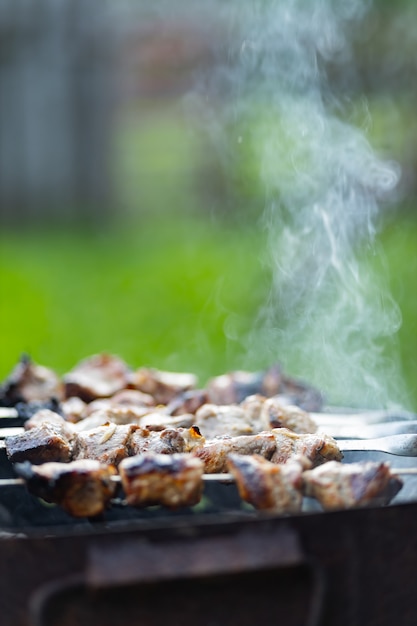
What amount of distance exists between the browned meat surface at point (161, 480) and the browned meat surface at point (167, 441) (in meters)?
0.22

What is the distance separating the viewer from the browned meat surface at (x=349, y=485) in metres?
1.66

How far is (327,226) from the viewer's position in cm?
316

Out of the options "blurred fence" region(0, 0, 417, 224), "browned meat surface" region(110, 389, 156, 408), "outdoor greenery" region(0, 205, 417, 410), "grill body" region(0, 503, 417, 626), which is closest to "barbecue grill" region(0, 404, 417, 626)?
"grill body" region(0, 503, 417, 626)

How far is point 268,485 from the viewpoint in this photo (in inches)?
65.1

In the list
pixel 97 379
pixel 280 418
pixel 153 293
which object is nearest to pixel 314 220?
pixel 97 379

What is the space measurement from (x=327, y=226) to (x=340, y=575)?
181 cm

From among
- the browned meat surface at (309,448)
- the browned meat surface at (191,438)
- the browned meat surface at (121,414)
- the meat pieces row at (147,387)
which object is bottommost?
the browned meat surface at (309,448)

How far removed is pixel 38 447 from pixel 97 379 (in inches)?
31.4

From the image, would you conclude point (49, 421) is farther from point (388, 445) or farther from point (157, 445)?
point (388, 445)

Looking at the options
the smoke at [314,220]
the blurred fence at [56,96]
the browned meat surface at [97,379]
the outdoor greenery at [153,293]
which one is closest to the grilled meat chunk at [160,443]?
the browned meat surface at [97,379]

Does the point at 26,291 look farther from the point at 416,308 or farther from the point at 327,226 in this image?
the point at 327,226

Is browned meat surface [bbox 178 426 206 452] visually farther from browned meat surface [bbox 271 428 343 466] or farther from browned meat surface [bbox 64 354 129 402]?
browned meat surface [bbox 64 354 129 402]

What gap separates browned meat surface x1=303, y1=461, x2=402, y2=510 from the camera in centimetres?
166

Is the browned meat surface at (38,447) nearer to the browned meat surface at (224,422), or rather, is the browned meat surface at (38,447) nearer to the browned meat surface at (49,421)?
the browned meat surface at (49,421)
